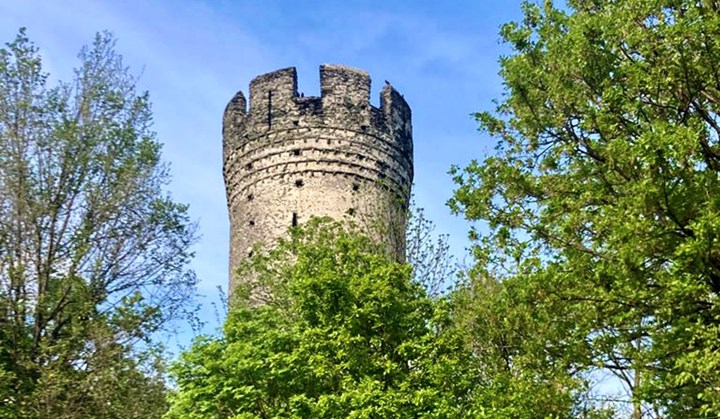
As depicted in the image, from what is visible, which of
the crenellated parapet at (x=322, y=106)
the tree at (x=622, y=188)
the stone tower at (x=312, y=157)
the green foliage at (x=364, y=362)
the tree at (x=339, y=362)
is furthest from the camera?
the crenellated parapet at (x=322, y=106)

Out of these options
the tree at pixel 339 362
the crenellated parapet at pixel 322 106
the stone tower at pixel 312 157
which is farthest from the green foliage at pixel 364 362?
the crenellated parapet at pixel 322 106

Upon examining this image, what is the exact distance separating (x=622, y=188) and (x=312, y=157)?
12.9 m

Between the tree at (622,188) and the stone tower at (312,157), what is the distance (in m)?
9.96

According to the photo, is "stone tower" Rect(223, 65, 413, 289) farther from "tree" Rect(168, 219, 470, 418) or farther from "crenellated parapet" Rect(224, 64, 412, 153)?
"tree" Rect(168, 219, 470, 418)

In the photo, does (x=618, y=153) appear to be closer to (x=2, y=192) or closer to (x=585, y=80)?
(x=585, y=80)

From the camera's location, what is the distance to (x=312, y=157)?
73.0 ft

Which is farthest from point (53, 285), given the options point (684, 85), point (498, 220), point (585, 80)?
point (684, 85)

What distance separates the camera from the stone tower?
21.8 meters

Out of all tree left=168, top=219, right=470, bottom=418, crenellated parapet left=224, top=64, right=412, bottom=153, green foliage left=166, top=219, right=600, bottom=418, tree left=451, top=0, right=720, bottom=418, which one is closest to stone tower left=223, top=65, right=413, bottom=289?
crenellated parapet left=224, top=64, right=412, bottom=153

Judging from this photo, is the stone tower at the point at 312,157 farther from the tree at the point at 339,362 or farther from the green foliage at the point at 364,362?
the tree at the point at 339,362

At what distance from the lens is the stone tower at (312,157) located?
71.5ft

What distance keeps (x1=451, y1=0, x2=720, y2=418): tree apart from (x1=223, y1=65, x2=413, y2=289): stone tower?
32.7ft

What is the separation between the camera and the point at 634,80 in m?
9.66

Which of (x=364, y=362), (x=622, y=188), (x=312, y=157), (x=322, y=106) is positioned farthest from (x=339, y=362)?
(x=322, y=106)
